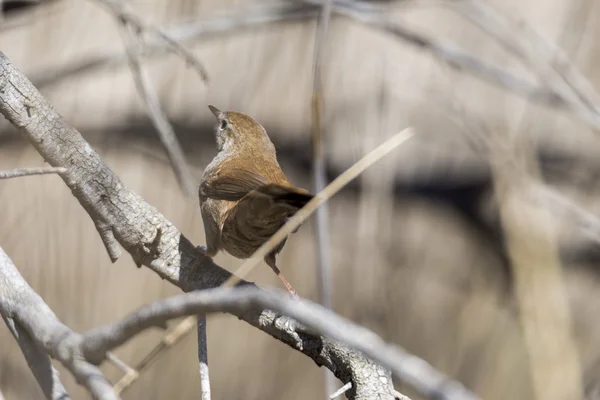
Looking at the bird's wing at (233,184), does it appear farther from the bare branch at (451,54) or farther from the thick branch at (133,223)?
the bare branch at (451,54)

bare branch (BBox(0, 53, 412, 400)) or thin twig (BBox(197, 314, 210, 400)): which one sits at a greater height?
bare branch (BBox(0, 53, 412, 400))

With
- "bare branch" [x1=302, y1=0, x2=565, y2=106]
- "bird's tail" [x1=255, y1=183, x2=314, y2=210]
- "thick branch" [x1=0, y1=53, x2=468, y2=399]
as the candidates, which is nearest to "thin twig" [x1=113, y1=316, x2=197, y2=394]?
"thick branch" [x1=0, y1=53, x2=468, y2=399]

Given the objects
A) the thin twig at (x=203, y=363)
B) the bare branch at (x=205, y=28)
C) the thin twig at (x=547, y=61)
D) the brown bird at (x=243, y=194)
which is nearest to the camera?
the thin twig at (x=203, y=363)

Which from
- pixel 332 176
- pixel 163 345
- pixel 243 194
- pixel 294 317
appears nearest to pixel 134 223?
pixel 243 194

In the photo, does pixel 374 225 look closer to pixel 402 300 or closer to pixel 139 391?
pixel 402 300

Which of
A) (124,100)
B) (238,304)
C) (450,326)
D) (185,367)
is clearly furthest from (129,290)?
(238,304)

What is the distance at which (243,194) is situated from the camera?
8.46 ft

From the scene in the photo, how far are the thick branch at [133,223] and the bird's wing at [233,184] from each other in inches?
16.7

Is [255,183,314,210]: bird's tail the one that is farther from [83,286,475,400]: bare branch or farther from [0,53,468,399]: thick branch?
[83,286,475,400]: bare branch

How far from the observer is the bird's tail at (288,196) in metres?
1.98

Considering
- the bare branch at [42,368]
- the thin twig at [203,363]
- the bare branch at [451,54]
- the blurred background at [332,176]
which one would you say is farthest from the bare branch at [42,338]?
the blurred background at [332,176]

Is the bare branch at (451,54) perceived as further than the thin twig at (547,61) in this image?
Yes

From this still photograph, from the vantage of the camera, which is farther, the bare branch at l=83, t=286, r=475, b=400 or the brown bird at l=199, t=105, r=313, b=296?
the brown bird at l=199, t=105, r=313, b=296

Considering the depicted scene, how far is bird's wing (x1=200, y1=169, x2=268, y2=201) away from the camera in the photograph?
2.59 m
